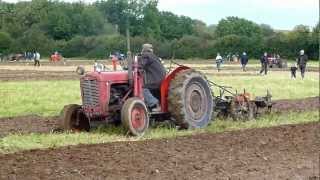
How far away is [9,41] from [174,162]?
6.17 m

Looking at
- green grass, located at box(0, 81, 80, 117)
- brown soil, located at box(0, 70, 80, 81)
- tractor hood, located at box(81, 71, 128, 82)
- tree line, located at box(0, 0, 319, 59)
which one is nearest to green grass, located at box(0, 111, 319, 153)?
tractor hood, located at box(81, 71, 128, 82)

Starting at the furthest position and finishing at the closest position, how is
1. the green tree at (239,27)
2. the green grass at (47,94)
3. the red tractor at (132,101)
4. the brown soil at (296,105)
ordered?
the green tree at (239,27)
the brown soil at (296,105)
the green grass at (47,94)
the red tractor at (132,101)

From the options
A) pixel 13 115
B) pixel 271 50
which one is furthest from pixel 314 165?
pixel 271 50

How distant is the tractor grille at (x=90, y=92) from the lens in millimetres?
11555

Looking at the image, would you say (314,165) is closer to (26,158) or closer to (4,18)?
(26,158)

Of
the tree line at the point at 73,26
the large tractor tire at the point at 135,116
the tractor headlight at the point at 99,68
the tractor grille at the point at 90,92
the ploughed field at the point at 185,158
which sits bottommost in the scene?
the ploughed field at the point at 185,158

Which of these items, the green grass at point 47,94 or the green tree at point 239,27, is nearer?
the green grass at point 47,94

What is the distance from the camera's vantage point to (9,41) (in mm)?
13656

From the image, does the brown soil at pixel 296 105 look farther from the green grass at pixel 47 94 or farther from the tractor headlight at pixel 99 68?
the tractor headlight at pixel 99 68

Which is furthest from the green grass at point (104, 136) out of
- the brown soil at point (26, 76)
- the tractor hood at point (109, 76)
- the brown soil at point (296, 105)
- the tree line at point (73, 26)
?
the brown soil at point (26, 76)

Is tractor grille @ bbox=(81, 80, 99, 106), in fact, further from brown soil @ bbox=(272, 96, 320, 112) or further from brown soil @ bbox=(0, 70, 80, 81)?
brown soil @ bbox=(0, 70, 80, 81)

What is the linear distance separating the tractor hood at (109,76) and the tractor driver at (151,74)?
0.36 meters

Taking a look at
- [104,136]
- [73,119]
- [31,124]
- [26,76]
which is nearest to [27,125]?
[31,124]

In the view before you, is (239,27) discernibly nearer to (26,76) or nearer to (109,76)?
(26,76)
